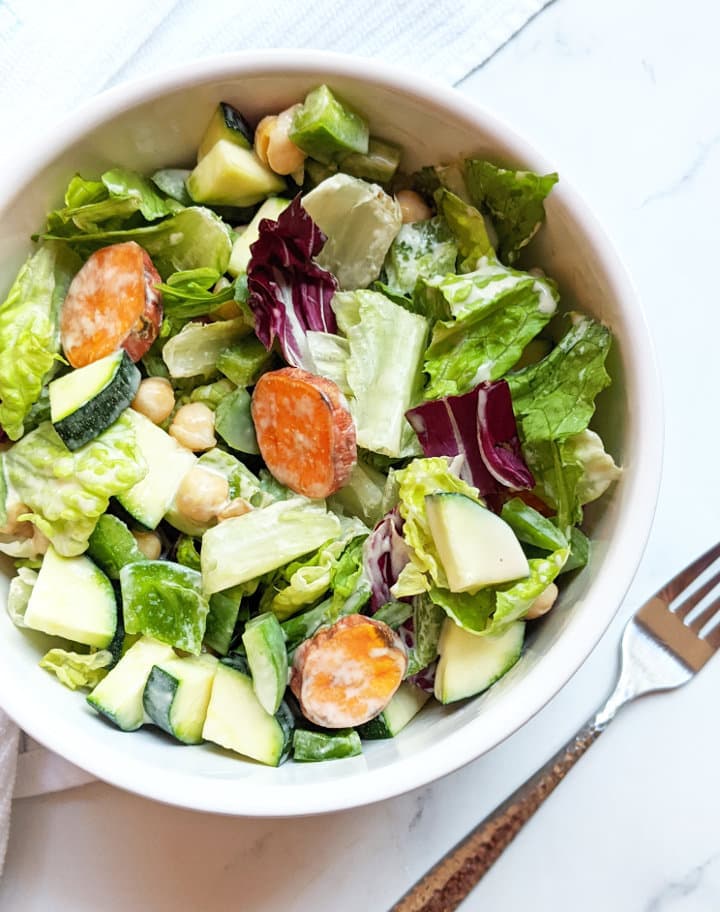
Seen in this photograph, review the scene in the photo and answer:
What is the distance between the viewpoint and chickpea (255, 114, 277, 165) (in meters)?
1.47

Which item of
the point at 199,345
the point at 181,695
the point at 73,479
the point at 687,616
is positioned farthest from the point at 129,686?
the point at 687,616

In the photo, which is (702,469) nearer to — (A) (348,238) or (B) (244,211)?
(A) (348,238)

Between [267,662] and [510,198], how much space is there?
81 cm

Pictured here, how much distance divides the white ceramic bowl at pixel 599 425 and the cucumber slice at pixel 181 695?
0.13 feet

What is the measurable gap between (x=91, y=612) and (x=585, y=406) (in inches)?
32.4

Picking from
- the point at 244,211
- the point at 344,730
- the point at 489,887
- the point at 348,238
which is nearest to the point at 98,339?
the point at 244,211

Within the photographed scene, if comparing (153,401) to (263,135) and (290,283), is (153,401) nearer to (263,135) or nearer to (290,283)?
(290,283)

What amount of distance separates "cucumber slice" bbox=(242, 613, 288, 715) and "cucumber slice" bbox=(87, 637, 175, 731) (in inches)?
5.3

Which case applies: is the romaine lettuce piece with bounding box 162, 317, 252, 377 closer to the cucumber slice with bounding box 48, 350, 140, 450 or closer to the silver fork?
the cucumber slice with bounding box 48, 350, 140, 450

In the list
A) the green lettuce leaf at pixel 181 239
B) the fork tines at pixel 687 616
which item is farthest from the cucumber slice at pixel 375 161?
the fork tines at pixel 687 616

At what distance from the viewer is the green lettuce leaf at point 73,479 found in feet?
4.57

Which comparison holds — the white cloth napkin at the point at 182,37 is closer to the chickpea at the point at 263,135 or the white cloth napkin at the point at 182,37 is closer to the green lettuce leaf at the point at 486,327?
the chickpea at the point at 263,135

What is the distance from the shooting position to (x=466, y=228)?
1520 millimetres

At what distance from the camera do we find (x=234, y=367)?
1.52 m
